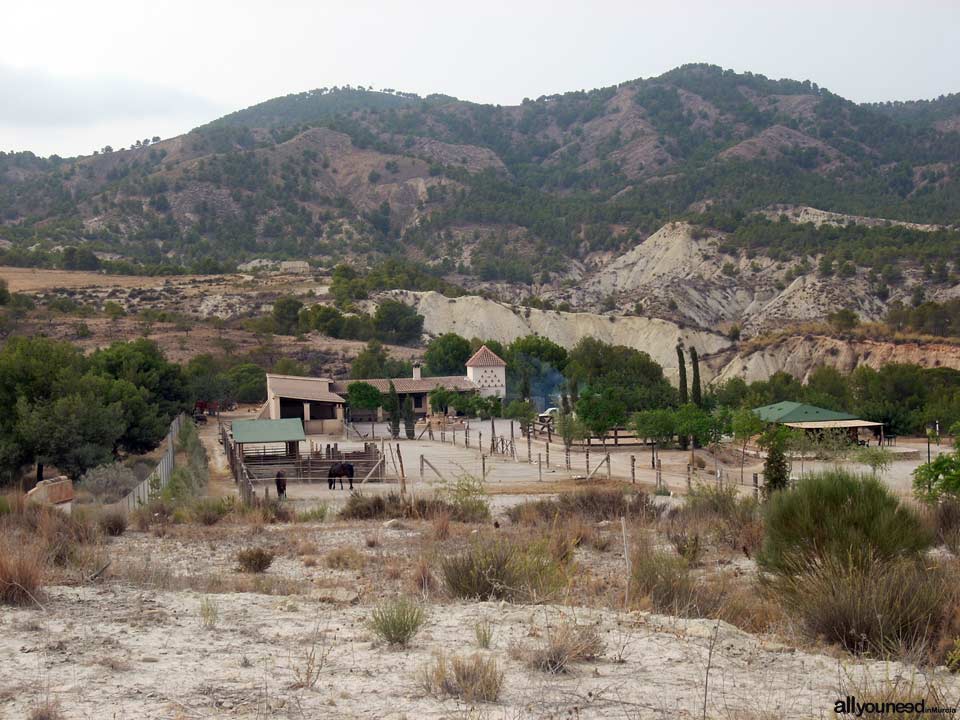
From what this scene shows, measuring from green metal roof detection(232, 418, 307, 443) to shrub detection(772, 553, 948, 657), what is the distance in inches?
1057

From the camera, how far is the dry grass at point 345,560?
1341 cm

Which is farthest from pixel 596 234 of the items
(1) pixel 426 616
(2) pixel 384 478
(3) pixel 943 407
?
(1) pixel 426 616

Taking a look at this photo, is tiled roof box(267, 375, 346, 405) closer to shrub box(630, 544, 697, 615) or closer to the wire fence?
the wire fence

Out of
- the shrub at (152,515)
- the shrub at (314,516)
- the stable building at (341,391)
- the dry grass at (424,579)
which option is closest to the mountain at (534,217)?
the stable building at (341,391)

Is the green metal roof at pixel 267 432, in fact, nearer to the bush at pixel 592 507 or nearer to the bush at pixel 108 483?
the bush at pixel 108 483

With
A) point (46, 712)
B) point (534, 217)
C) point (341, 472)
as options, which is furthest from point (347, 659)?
point (534, 217)

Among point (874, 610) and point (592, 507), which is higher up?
point (874, 610)

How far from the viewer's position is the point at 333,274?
362ft

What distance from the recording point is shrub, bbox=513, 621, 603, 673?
291 inches

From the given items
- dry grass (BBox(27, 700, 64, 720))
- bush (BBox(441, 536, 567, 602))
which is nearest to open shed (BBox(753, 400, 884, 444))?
bush (BBox(441, 536, 567, 602))

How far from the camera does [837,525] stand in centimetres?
1116

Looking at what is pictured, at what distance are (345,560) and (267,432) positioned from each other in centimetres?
2176

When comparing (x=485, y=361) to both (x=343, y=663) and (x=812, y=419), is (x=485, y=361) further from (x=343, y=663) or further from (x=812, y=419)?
(x=343, y=663)

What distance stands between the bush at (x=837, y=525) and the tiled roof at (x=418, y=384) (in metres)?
55.0
